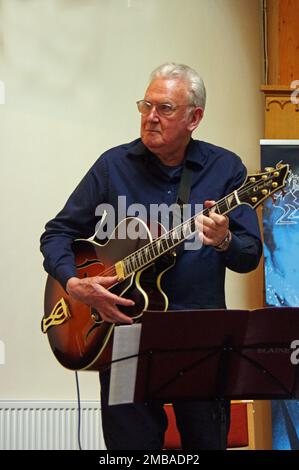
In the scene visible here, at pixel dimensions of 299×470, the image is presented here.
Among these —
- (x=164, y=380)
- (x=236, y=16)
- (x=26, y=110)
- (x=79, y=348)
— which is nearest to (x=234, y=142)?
(x=236, y=16)

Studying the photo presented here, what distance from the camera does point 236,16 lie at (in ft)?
14.8

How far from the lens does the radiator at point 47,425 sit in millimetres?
4129

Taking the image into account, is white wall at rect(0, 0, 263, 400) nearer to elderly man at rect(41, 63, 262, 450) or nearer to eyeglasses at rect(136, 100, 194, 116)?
elderly man at rect(41, 63, 262, 450)

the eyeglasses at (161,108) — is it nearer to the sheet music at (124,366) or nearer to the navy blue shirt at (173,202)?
the navy blue shirt at (173,202)

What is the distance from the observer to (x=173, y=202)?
2.64 metres

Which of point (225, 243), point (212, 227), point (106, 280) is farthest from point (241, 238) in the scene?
point (106, 280)

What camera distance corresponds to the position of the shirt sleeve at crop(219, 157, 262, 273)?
8.13 ft

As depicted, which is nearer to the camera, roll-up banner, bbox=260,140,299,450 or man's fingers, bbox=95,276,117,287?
man's fingers, bbox=95,276,117,287

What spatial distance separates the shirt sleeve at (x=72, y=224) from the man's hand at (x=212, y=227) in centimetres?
55

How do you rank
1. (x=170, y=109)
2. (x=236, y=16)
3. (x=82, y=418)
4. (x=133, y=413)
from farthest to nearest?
(x=236, y=16) → (x=82, y=418) → (x=170, y=109) → (x=133, y=413)

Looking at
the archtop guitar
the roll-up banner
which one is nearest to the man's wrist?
the archtop guitar
